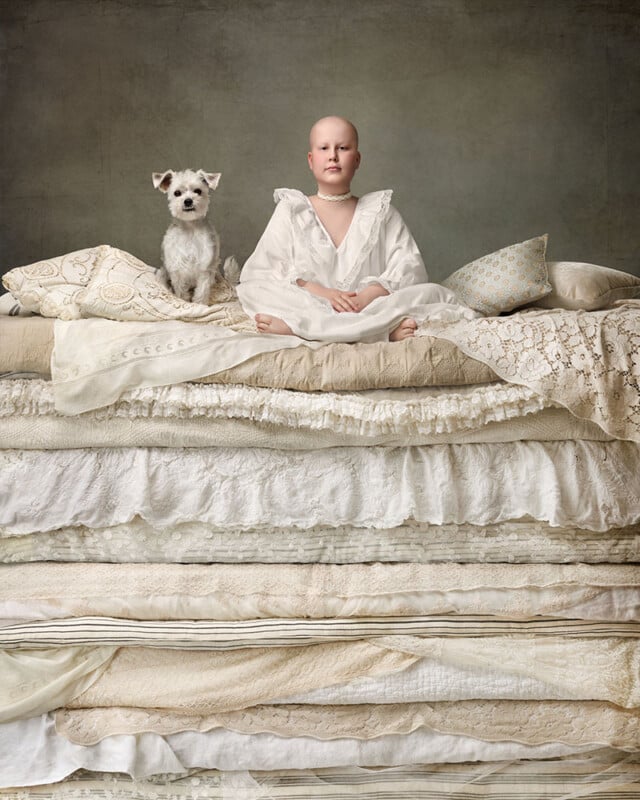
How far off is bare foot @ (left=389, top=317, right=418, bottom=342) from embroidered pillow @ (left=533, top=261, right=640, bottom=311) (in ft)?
1.60

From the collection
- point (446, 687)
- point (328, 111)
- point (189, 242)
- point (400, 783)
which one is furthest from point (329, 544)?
point (328, 111)

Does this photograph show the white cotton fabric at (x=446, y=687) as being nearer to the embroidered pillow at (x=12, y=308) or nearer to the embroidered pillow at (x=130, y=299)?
the embroidered pillow at (x=130, y=299)

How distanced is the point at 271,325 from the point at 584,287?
788 millimetres

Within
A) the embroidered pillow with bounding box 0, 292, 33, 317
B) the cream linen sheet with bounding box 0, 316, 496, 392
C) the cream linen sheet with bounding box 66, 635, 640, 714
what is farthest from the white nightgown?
the cream linen sheet with bounding box 66, 635, 640, 714

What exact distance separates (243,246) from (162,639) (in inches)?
66.5

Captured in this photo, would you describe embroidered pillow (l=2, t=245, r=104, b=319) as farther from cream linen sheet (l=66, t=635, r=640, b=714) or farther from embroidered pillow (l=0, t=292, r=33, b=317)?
cream linen sheet (l=66, t=635, r=640, b=714)

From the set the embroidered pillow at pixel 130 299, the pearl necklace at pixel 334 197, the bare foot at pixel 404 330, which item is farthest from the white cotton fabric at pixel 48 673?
the pearl necklace at pixel 334 197

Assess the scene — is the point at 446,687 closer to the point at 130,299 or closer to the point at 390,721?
the point at 390,721

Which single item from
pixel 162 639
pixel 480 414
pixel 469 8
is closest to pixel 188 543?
pixel 162 639

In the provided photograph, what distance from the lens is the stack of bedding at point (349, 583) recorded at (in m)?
1.41

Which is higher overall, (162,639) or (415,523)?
(415,523)

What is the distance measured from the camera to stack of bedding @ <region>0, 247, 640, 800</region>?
Result: 1407 millimetres

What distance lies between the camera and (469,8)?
2.69m

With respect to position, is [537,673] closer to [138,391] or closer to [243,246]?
[138,391]
